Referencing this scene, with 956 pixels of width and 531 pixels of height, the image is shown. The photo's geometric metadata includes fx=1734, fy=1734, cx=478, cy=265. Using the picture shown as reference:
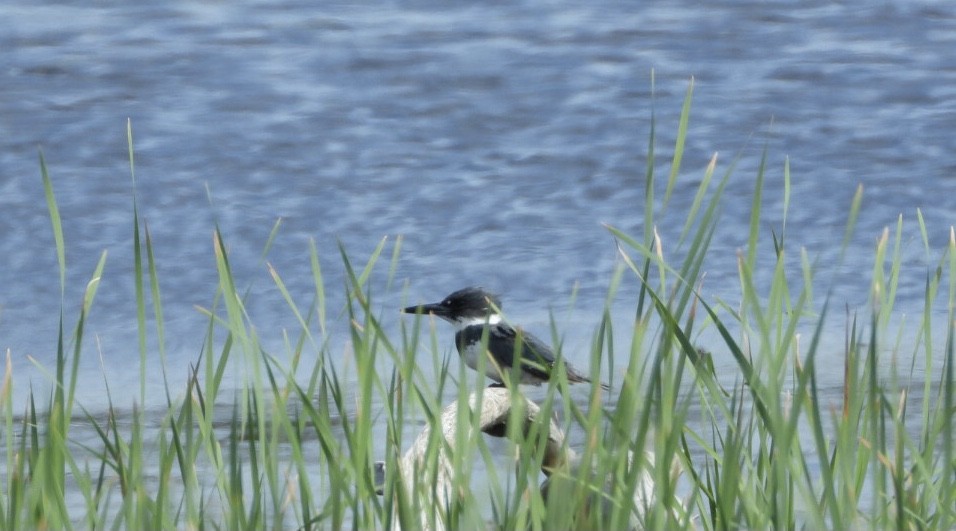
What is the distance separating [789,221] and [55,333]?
2.30m

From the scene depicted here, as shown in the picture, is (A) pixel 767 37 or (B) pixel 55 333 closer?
(B) pixel 55 333

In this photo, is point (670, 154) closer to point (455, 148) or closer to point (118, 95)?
point (455, 148)

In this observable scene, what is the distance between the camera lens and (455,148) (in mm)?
6164

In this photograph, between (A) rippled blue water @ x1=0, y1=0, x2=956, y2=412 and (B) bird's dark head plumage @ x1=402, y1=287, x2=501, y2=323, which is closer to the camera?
(B) bird's dark head plumage @ x1=402, y1=287, x2=501, y2=323

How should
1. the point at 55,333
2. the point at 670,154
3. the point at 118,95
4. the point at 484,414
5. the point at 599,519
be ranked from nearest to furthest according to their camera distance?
the point at 599,519
the point at 484,414
the point at 55,333
the point at 670,154
the point at 118,95

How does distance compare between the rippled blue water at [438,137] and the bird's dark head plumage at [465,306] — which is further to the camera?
the rippled blue water at [438,137]

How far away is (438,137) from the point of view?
625 centimetres

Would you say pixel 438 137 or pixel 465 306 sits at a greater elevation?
pixel 438 137

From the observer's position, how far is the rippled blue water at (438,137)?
5203 millimetres

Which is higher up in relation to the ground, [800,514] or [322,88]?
[322,88]

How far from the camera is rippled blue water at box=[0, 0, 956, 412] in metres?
5.20

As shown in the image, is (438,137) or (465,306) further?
(438,137)

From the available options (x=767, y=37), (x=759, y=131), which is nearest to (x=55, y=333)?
(x=759, y=131)

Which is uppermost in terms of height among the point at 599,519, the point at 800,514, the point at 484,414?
the point at 599,519
